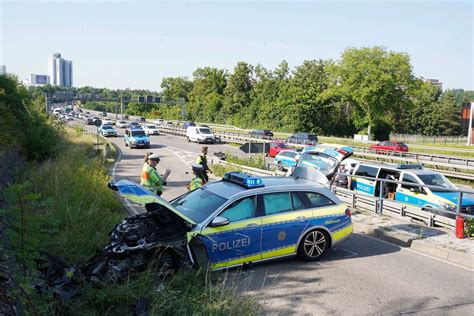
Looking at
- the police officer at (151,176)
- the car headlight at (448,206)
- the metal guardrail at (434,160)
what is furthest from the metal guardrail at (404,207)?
the metal guardrail at (434,160)

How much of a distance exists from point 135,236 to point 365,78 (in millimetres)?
57640

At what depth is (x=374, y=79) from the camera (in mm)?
59719

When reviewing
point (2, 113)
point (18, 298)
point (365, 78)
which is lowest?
point (18, 298)

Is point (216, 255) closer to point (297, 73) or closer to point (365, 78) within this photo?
point (365, 78)

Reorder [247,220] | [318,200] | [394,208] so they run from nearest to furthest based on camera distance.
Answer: [247,220], [318,200], [394,208]

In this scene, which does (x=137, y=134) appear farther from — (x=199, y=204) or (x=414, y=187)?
(x=199, y=204)

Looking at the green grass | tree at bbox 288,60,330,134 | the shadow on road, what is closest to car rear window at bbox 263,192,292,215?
the green grass

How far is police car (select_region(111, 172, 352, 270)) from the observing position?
703 centimetres

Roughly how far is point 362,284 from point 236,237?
86.9 inches

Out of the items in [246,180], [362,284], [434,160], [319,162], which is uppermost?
[319,162]

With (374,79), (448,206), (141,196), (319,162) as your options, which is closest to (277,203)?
(141,196)

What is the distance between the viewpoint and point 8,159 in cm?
1309

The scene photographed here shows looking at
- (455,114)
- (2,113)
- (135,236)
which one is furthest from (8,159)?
(455,114)

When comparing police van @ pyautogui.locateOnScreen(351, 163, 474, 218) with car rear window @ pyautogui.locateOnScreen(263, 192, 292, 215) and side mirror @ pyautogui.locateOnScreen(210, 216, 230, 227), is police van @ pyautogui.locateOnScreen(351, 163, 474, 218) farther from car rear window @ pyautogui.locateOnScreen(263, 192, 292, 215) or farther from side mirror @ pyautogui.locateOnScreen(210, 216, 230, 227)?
side mirror @ pyautogui.locateOnScreen(210, 216, 230, 227)
